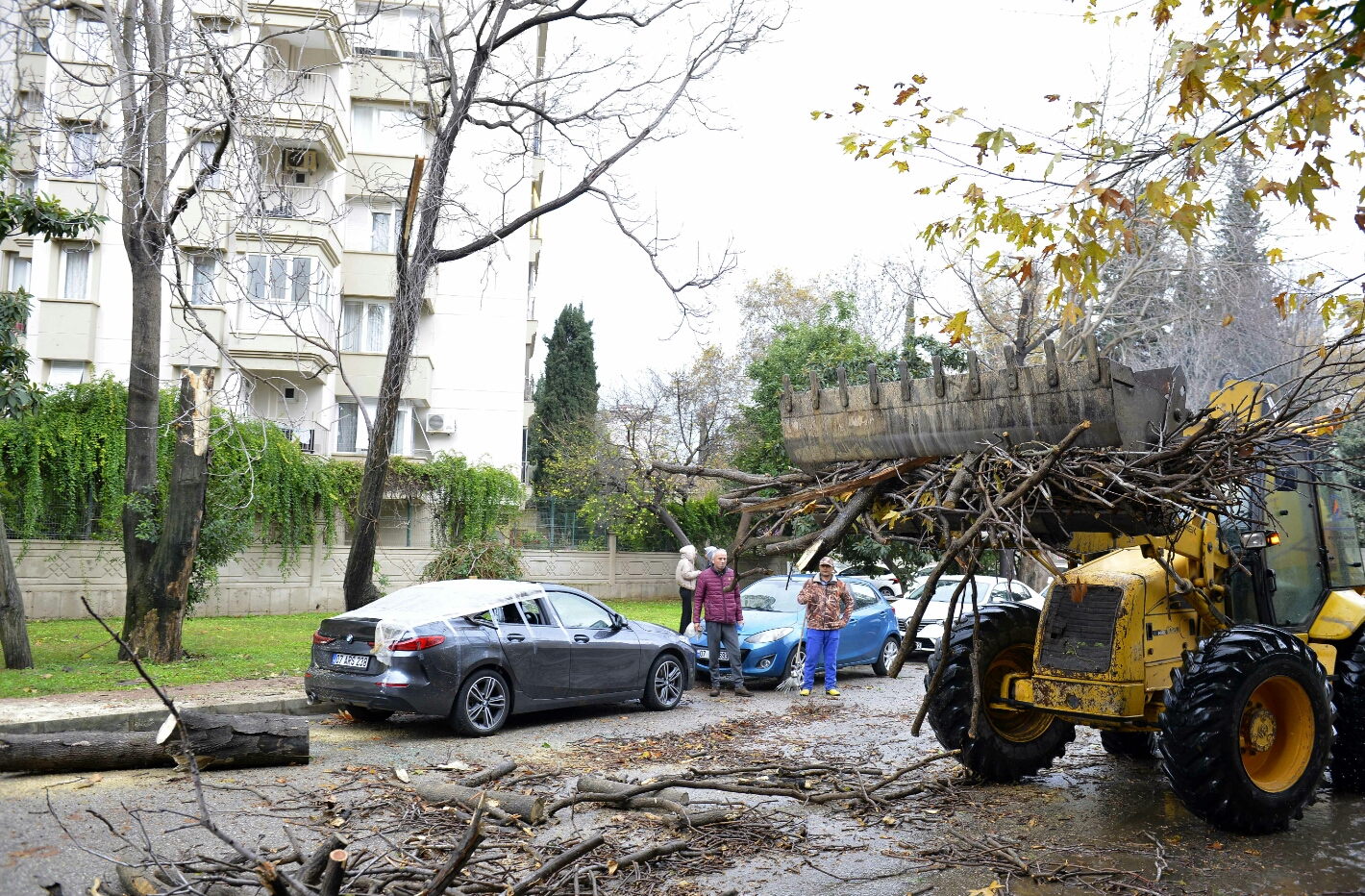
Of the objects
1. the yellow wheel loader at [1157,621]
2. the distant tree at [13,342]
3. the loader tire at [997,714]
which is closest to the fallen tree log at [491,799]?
the yellow wheel loader at [1157,621]

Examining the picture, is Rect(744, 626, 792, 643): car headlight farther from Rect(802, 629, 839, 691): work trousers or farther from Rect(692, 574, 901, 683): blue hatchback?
Rect(802, 629, 839, 691): work trousers

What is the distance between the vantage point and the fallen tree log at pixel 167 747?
796 centimetres

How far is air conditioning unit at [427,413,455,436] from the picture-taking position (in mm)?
31281

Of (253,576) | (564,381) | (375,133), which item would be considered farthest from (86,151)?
(564,381)

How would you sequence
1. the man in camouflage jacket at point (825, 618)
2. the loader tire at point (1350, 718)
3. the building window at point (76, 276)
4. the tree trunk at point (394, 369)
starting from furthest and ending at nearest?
the building window at point (76, 276) < the tree trunk at point (394, 369) < the man in camouflage jacket at point (825, 618) < the loader tire at point (1350, 718)

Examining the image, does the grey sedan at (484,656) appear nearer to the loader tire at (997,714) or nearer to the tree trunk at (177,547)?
the tree trunk at (177,547)

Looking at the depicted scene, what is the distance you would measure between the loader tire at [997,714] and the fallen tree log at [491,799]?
10.5 ft

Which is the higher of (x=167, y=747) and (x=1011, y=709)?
(x=1011, y=709)

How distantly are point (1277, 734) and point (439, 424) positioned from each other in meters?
26.8

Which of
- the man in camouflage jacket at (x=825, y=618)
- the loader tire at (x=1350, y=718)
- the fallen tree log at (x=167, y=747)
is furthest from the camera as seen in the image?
the man in camouflage jacket at (x=825, y=618)

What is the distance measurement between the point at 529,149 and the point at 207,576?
8457mm

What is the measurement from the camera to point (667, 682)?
12641 millimetres

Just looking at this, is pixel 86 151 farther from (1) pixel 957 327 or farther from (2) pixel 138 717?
(1) pixel 957 327

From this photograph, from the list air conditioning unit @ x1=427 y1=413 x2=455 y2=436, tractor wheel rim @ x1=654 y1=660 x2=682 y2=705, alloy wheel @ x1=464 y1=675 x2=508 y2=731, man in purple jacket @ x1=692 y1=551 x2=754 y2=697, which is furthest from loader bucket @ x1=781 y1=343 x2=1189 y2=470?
air conditioning unit @ x1=427 y1=413 x2=455 y2=436
